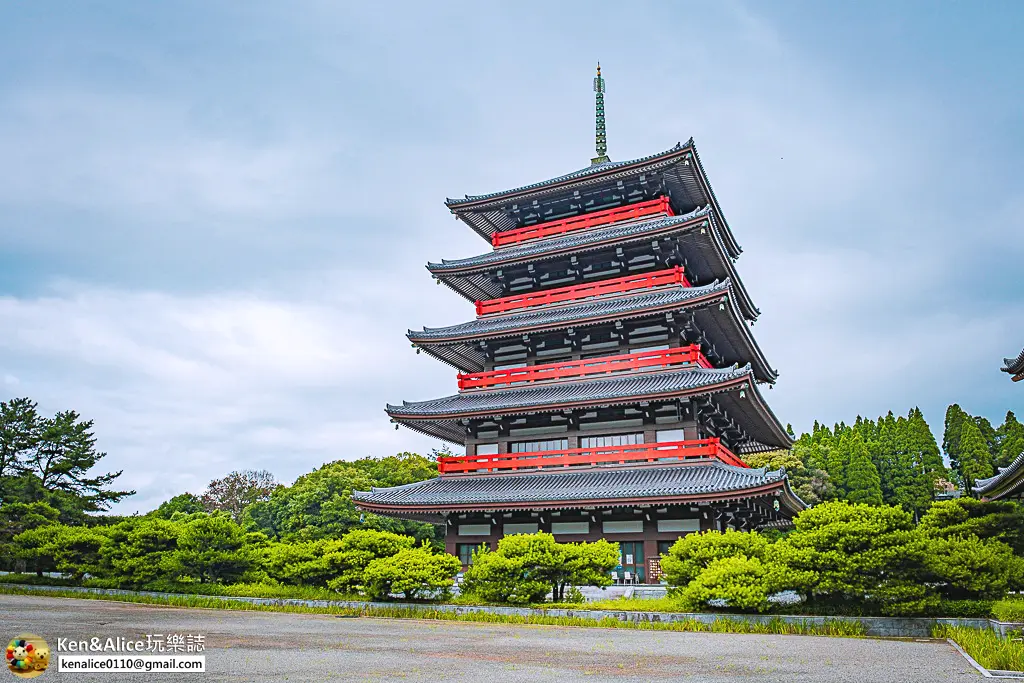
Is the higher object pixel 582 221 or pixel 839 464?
pixel 582 221

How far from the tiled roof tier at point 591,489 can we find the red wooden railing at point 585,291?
8.61 m

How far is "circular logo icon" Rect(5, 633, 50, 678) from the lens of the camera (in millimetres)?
9078

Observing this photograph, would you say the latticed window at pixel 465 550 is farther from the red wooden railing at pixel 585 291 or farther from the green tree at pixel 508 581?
the red wooden railing at pixel 585 291

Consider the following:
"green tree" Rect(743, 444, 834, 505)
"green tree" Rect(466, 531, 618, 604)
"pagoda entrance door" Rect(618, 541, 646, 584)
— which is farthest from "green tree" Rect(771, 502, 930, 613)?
"green tree" Rect(743, 444, 834, 505)

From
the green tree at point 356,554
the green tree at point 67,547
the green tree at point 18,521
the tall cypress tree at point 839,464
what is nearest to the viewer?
the green tree at point 356,554

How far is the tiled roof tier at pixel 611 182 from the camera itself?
1277 inches

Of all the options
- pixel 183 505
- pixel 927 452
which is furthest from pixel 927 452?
pixel 183 505

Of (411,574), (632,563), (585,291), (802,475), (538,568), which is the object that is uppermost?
(585,291)

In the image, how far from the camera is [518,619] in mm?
19609

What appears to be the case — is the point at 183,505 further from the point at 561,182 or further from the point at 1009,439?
the point at 1009,439

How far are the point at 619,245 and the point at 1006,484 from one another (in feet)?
58.0

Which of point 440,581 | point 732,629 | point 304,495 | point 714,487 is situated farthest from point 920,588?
point 304,495

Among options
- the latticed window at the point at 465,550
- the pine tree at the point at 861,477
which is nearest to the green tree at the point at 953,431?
the pine tree at the point at 861,477

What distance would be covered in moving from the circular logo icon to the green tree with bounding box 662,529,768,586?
1590 cm
